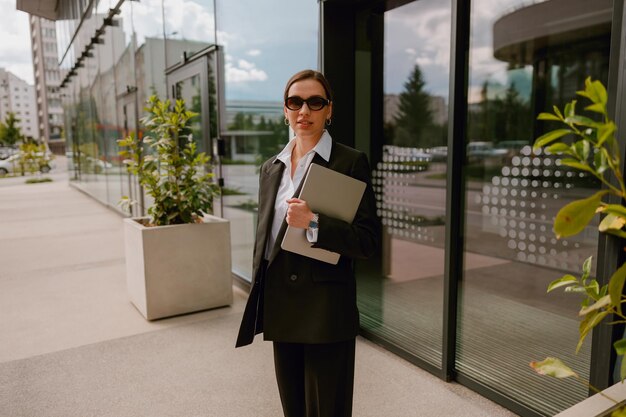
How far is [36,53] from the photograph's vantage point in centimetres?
7069

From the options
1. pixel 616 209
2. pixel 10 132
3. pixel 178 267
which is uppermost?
pixel 10 132

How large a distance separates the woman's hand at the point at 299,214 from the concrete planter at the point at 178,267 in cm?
277

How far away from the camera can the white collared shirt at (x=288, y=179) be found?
179 centimetres

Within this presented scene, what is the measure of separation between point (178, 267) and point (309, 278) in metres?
2.74

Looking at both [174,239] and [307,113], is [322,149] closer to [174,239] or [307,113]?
[307,113]

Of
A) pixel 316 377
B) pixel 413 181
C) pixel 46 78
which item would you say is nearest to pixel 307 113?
pixel 316 377

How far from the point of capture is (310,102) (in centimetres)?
176

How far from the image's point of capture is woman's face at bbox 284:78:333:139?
176 centimetres

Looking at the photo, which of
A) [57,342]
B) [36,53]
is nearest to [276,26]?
[57,342]

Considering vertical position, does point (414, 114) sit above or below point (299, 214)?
above

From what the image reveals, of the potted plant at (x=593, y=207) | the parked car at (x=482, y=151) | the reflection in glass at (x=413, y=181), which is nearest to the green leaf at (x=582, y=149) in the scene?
the potted plant at (x=593, y=207)

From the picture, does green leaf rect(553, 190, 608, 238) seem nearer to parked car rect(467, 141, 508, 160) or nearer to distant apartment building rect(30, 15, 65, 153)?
parked car rect(467, 141, 508, 160)

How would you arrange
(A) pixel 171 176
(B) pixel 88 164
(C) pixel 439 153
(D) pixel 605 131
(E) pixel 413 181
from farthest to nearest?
1. (B) pixel 88 164
2. (A) pixel 171 176
3. (E) pixel 413 181
4. (C) pixel 439 153
5. (D) pixel 605 131

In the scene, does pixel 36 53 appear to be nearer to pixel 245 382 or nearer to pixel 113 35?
pixel 113 35
